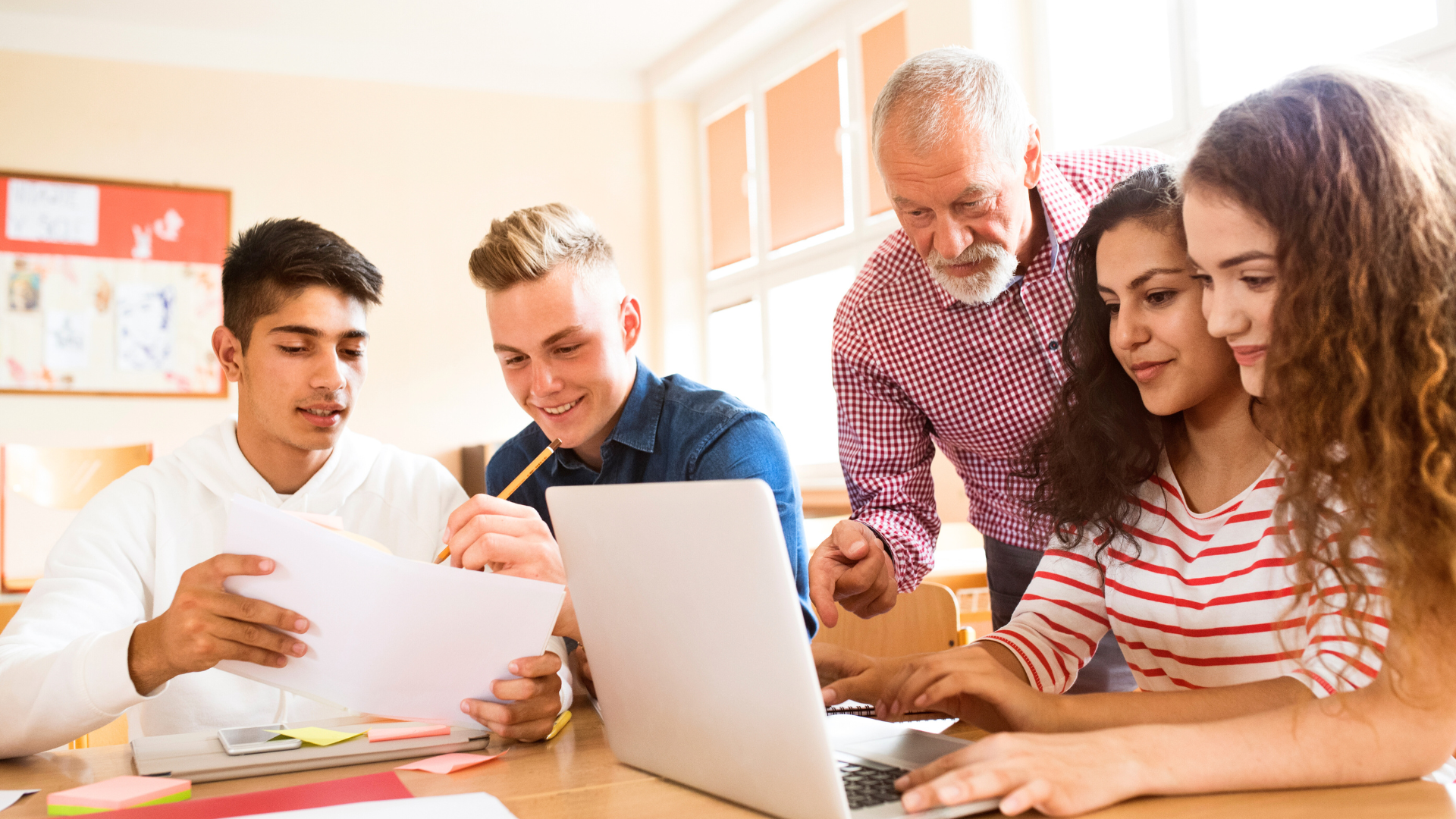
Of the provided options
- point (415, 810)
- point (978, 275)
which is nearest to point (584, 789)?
point (415, 810)

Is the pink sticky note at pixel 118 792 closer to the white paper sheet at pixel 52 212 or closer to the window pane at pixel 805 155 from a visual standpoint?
A: the window pane at pixel 805 155

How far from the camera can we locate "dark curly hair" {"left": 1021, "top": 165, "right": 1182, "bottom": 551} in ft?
3.91

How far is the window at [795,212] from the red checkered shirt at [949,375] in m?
2.57

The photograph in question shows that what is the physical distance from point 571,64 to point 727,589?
520cm

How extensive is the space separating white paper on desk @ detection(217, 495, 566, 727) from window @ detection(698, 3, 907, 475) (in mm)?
3536

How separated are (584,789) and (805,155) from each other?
14.5 ft

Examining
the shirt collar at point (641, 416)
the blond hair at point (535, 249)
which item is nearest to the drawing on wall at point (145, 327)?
the blond hair at point (535, 249)

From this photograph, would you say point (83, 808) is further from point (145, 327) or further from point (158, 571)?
point (145, 327)

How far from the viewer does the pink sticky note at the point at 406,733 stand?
1.01m

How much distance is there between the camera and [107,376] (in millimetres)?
4691

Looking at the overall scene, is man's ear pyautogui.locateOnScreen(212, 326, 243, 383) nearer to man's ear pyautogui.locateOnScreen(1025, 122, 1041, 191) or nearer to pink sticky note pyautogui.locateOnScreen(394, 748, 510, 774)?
pink sticky note pyautogui.locateOnScreen(394, 748, 510, 774)

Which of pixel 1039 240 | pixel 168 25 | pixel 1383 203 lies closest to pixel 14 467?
pixel 168 25

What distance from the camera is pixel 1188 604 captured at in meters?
1.12

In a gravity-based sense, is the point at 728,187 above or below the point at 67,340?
above
